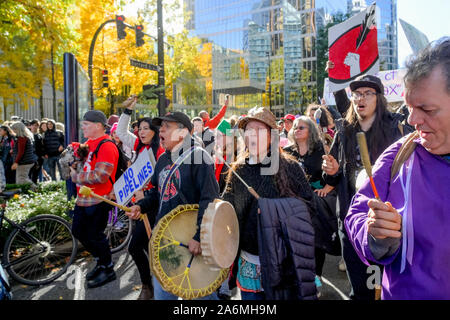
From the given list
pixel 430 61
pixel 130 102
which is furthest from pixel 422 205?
pixel 130 102

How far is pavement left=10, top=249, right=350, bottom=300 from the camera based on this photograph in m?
4.27

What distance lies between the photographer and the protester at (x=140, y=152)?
12.9ft

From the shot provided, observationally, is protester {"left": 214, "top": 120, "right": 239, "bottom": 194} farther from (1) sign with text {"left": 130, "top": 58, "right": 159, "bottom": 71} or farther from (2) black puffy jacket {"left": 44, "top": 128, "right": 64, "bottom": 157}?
(2) black puffy jacket {"left": 44, "top": 128, "right": 64, "bottom": 157}

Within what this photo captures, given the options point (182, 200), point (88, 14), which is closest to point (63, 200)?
point (182, 200)

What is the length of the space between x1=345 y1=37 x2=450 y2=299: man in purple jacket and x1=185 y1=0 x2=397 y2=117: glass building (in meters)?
54.0

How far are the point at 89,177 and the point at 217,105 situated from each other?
2221 inches

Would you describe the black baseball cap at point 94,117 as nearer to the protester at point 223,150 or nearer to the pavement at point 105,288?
the protester at point 223,150

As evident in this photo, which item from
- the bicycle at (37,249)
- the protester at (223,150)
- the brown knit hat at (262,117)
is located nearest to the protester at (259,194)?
the brown knit hat at (262,117)

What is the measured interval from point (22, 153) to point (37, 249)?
227 inches

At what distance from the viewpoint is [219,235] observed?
240cm

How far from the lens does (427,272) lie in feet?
4.56

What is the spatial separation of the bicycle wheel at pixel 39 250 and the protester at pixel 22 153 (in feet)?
16.1

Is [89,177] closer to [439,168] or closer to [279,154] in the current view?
[279,154]

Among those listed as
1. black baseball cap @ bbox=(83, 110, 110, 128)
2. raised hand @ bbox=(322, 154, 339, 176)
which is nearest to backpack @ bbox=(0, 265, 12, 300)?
black baseball cap @ bbox=(83, 110, 110, 128)
